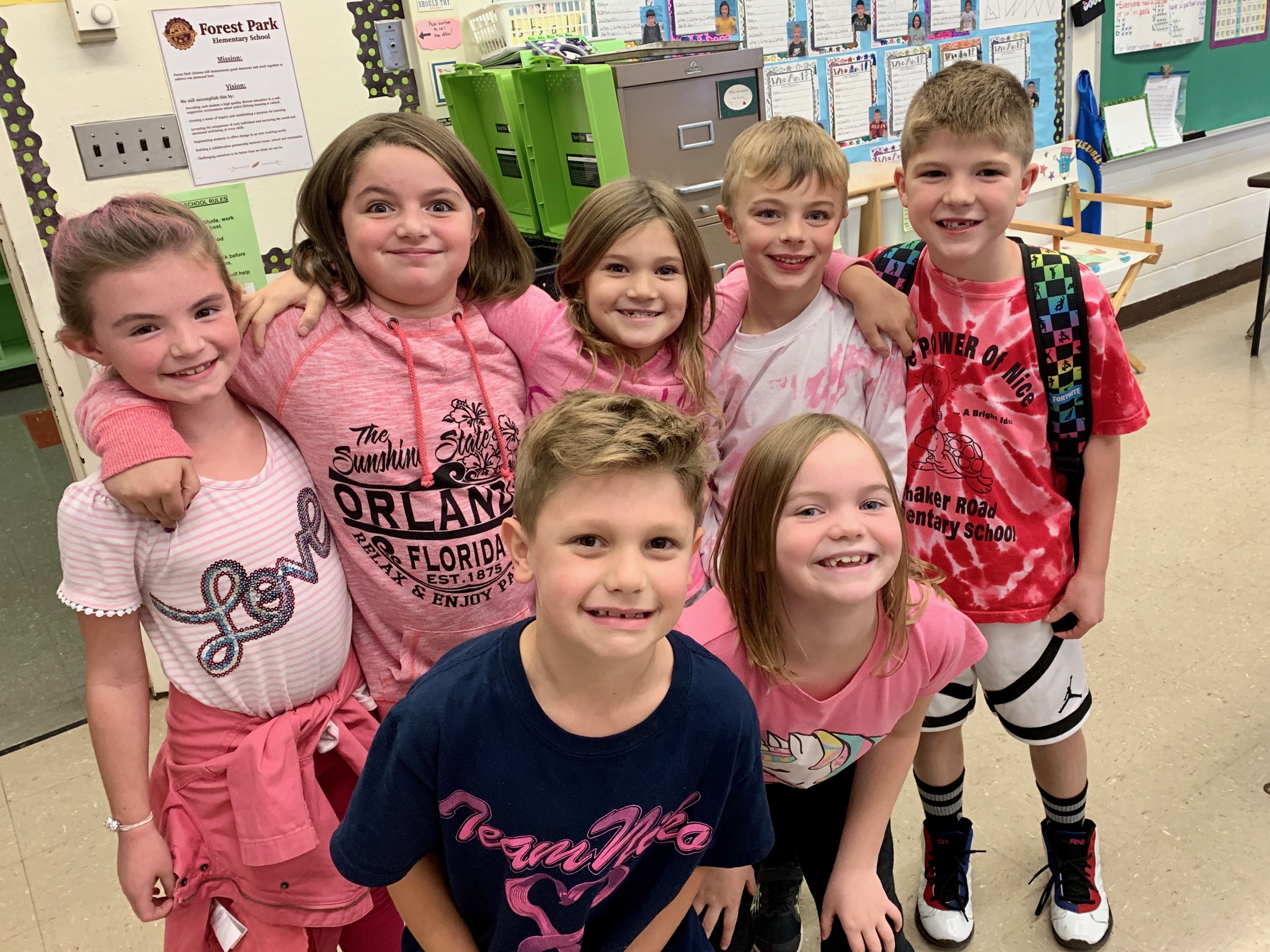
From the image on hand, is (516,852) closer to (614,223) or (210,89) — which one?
(614,223)

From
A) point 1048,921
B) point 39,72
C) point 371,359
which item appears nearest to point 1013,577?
point 1048,921

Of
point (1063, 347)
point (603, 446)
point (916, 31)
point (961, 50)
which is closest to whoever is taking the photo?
point (603, 446)

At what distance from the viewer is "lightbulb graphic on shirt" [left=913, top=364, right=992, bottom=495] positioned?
56.8 inches

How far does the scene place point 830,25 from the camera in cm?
351

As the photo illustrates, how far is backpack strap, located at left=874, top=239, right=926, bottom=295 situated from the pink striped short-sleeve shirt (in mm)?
938

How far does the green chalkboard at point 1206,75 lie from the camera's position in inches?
170

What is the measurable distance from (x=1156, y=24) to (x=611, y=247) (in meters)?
4.19

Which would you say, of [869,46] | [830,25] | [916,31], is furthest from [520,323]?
[916,31]

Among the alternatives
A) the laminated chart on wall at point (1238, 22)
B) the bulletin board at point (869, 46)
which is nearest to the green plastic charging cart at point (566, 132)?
the bulletin board at point (869, 46)

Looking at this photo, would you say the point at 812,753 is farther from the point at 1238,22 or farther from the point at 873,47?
the point at 1238,22

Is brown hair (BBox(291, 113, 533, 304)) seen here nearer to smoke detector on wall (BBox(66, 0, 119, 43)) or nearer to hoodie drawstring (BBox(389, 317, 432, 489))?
hoodie drawstring (BBox(389, 317, 432, 489))

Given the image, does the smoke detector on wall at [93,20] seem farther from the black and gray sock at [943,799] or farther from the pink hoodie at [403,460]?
the black and gray sock at [943,799]

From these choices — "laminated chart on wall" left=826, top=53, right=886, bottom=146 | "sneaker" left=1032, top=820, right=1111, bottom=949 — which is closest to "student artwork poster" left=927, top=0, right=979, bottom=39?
"laminated chart on wall" left=826, top=53, right=886, bottom=146

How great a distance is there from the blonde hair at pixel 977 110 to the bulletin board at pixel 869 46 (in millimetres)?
1873
